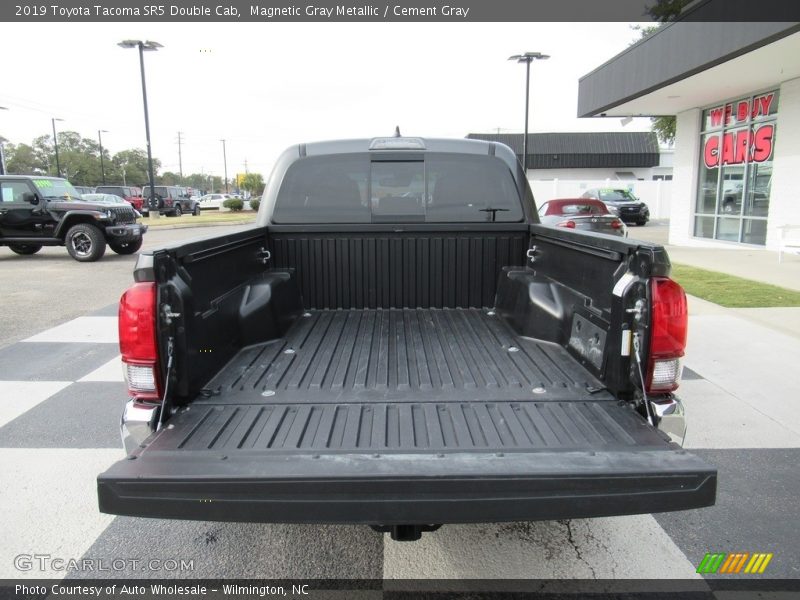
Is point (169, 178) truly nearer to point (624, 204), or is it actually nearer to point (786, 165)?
point (624, 204)

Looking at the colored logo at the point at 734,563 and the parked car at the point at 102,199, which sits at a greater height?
the parked car at the point at 102,199

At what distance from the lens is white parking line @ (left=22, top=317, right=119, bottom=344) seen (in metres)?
6.79

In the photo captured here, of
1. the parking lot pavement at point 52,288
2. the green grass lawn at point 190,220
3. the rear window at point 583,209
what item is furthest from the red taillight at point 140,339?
the green grass lawn at point 190,220

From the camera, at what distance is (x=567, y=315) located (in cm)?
318

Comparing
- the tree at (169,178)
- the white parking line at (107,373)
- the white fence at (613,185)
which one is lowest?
the white parking line at (107,373)

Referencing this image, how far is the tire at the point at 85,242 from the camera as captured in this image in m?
13.7

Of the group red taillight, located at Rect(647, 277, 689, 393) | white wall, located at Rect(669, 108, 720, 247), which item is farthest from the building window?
red taillight, located at Rect(647, 277, 689, 393)

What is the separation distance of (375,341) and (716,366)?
3904 mm

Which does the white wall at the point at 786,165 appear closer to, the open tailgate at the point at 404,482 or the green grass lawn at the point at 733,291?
the green grass lawn at the point at 733,291

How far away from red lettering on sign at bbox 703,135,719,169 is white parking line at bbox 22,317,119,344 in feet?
53.4

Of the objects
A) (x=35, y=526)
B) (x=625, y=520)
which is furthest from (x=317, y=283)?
(x=625, y=520)

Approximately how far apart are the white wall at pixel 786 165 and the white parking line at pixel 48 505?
48.7ft

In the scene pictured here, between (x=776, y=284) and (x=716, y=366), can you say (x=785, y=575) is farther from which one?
(x=776, y=284)

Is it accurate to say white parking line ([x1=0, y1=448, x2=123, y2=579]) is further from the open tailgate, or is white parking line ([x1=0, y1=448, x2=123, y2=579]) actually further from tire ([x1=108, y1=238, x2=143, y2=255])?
tire ([x1=108, y1=238, x2=143, y2=255])
